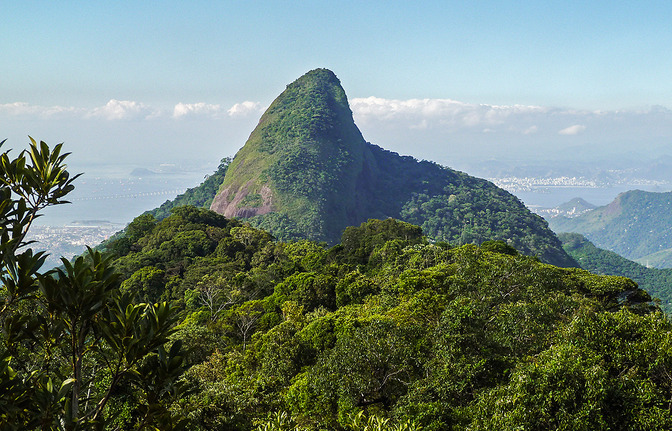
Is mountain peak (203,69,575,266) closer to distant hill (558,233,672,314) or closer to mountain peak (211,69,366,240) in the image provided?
mountain peak (211,69,366,240)

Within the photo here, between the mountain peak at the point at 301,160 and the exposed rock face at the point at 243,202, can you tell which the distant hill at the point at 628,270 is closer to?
the mountain peak at the point at 301,160

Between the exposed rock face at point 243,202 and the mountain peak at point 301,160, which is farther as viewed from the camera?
the mountain peak at point 301,160

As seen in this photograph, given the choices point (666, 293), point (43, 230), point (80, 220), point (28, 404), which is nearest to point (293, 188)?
point (666, 293)

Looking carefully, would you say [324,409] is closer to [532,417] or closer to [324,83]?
[532,417]

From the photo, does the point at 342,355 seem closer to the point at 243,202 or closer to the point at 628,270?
the point at 243,202

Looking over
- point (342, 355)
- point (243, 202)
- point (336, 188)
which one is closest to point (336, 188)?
point (336, 188)

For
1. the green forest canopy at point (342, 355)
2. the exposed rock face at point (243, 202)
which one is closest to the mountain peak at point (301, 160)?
the exposed rock face at point (243, 202)
